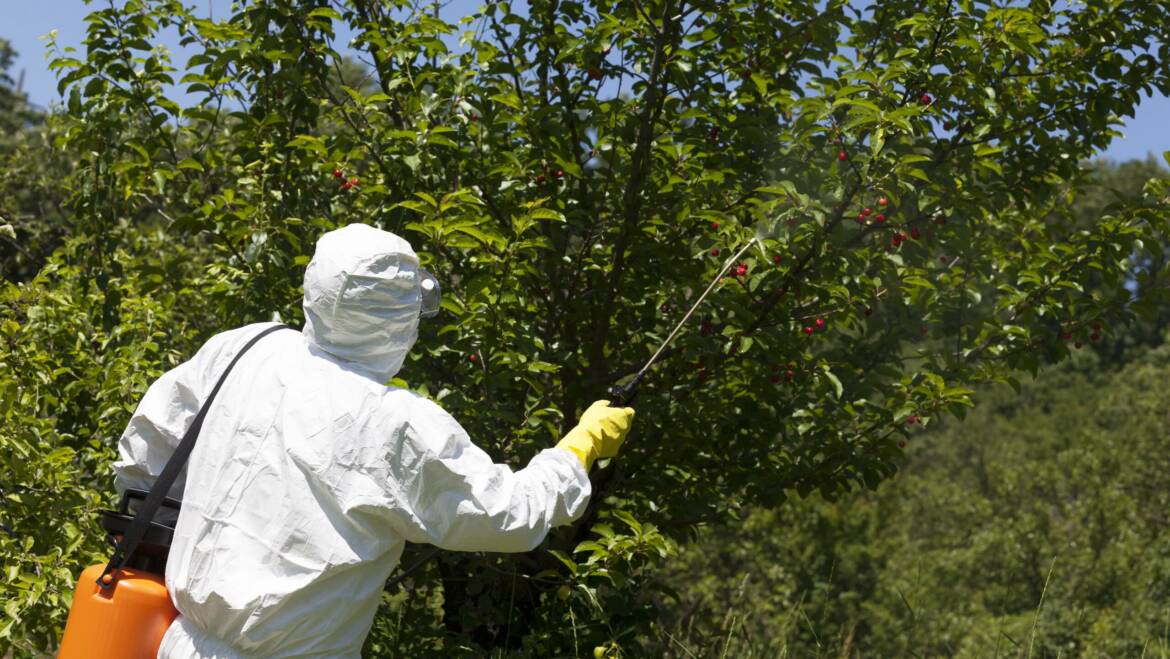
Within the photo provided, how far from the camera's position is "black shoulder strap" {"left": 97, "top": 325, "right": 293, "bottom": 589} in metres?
1.91

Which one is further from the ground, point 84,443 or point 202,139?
point 202,139

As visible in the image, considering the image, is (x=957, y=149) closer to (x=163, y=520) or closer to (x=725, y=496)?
(x=725, y=496)

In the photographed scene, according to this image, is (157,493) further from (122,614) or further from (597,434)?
(597,434)

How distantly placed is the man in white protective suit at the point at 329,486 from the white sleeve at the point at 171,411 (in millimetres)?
108

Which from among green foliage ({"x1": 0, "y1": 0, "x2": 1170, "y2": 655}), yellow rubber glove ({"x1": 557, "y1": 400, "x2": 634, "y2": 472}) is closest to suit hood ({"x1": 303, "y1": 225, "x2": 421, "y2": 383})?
yellow rubber glove ({"x1": 557, "y1": 400, "x2": 634, "y2": 472})

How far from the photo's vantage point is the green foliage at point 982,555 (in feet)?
40.5

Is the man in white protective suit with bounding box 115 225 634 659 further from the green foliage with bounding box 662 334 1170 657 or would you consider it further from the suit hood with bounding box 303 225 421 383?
the green foliage with bounding box 662 334 1170 657

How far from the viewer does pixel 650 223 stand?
129 inches

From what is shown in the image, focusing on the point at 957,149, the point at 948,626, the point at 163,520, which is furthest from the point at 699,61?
the point at 948,626

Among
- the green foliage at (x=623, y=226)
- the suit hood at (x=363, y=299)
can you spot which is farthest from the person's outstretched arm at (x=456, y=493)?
the green foliage at (x=623, y=226)

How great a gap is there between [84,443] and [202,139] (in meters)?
1.11

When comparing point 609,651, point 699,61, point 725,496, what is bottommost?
point 609,651

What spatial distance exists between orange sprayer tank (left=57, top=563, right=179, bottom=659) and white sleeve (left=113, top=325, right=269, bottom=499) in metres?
0.20

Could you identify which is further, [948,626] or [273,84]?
[948,626]
